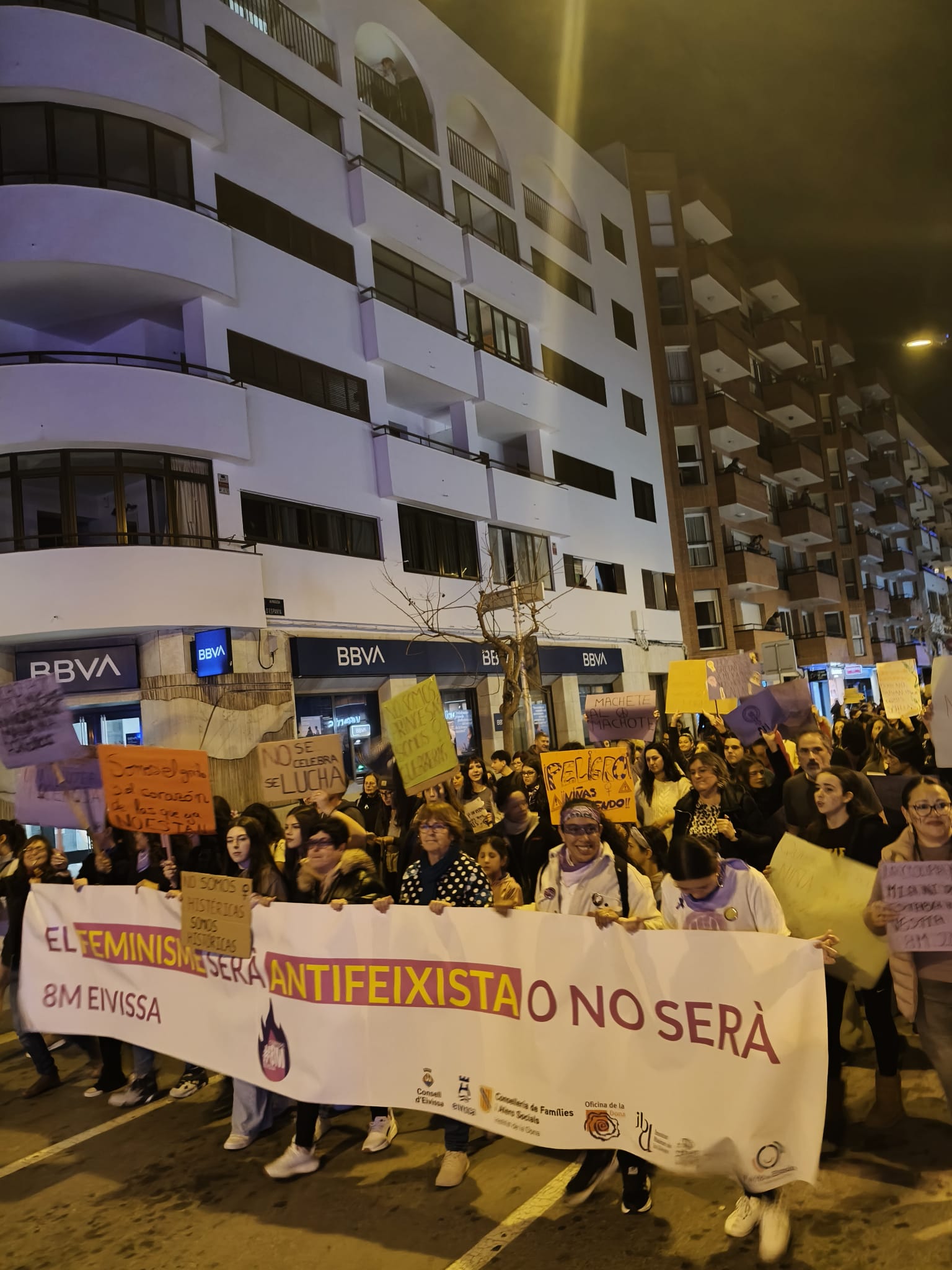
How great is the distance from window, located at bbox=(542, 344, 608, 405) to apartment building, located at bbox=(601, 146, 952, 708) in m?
5.22

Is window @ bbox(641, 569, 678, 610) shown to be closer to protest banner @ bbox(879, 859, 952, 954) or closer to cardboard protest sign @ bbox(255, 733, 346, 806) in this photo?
cardboard protest sign @ bbox(255, 733, 346, 806)

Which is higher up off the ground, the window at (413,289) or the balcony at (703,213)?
the balcony at (703,213)

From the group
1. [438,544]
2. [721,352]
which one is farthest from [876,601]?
[438,544]

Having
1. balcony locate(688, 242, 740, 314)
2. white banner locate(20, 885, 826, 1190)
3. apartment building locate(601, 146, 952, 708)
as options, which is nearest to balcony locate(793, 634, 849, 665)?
apartment building locate(601, 146, 952, 708)

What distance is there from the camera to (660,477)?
3488cm

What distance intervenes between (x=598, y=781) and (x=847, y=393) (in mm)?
60504

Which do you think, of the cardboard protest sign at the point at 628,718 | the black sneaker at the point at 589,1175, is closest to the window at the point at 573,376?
the cardboard protest sign at the point at 628,718

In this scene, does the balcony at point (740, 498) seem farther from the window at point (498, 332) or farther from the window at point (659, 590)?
the window at point (498, 332)

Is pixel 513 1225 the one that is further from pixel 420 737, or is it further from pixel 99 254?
pixel 99 254

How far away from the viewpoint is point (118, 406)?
16.3m

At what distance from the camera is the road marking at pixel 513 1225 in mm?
4051

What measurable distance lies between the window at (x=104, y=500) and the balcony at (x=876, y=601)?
47080mm

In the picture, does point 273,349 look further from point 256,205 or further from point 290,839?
point 290,839

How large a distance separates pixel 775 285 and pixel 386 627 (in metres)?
36.2
